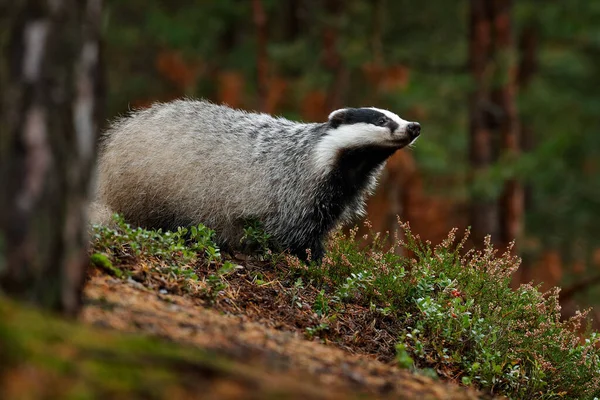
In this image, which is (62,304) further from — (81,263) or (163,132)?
(163,132)

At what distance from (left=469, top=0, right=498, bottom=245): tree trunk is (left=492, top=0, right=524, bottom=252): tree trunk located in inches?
7.8

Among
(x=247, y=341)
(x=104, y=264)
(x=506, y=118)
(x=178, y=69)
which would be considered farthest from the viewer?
(x=178, y=69)

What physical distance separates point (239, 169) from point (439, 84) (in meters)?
8.94

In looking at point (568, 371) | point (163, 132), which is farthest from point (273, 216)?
point (568, 371)

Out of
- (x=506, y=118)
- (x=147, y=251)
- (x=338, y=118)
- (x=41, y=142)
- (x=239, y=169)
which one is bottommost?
(x=506, y=118)

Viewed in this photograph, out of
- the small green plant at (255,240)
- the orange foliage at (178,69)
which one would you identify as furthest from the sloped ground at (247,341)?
the orange foliage at (178,69)

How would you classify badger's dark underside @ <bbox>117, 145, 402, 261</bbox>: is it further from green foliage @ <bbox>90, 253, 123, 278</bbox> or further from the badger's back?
green foliage @ <bbox>90, 253, 123, 278</bbox>

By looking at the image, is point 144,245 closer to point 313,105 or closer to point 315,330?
point 315,330

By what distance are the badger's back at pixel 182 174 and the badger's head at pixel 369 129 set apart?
29.8 inches

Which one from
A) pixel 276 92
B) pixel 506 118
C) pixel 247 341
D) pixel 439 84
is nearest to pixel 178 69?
pixel 276 92

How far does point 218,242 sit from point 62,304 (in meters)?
3.85

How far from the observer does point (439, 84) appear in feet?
50.3

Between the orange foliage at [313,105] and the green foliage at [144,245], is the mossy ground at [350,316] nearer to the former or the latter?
the green foliage at [144,245]

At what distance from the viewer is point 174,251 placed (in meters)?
5.64
